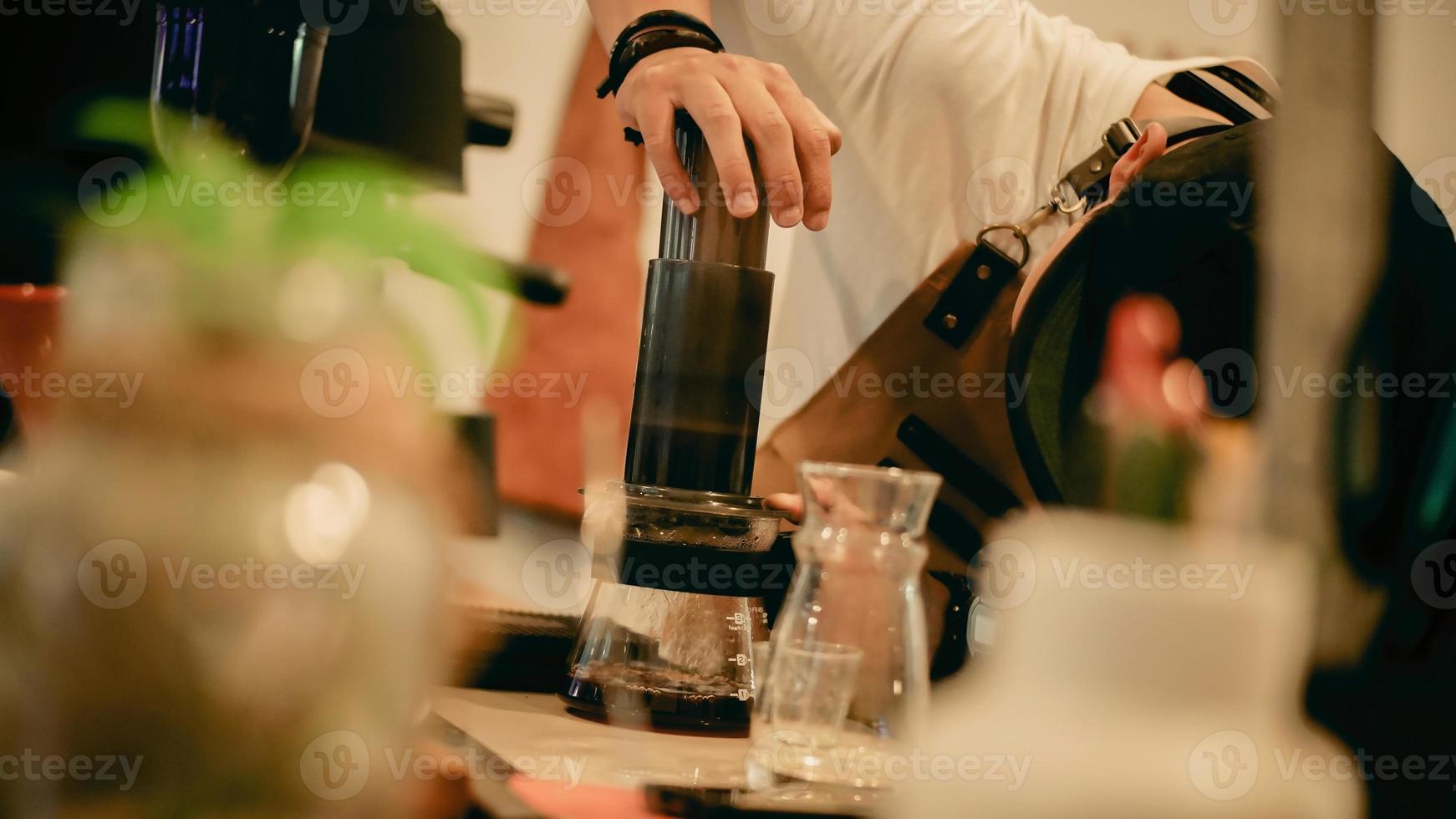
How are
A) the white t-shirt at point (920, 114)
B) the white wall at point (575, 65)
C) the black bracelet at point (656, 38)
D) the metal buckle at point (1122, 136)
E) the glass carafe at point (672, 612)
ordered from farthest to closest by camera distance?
the white wall at point (575, 65), the white t-shirt at point (920, 114), the metal buckle at point (1122, 136), the black bracelet at point (656, 38), the glass carafe at point (672, 612)

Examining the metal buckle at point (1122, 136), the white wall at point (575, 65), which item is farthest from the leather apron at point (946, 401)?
the white wall at point (575, 65)

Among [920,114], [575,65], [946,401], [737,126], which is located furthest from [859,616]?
[575,65]

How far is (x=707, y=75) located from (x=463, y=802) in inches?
20.7

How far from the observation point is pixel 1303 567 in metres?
0.24

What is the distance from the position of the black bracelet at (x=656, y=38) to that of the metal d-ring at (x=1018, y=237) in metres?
0.39

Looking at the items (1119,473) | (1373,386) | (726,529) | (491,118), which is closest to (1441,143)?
(491,118)

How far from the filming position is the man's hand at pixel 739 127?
0.71m

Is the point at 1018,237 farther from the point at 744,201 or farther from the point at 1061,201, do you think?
the point at 744,201

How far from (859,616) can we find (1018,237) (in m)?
0.77

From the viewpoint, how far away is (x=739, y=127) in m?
0.73

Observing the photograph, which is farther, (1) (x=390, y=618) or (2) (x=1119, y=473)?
(2) (x=1119, y=473)

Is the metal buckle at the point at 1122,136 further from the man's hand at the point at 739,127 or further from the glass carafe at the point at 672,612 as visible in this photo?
the glass carafe at the point at 672,612

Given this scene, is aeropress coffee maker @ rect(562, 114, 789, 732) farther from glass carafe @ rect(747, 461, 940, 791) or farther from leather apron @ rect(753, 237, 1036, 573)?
leather apron @ rect(753, 237, 1036, 573)

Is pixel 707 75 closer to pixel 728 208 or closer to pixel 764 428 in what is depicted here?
pixel 728 208
